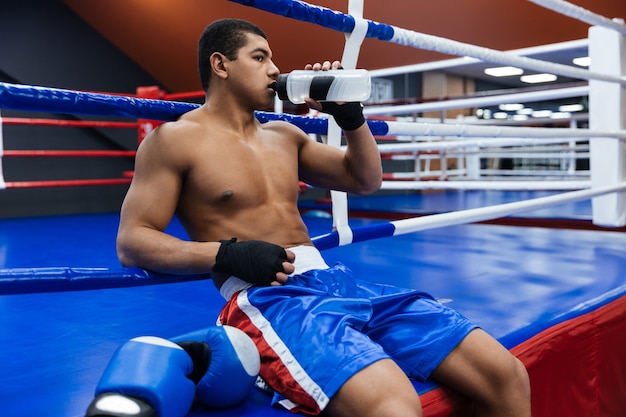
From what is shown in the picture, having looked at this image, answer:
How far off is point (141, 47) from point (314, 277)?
503 centimetres

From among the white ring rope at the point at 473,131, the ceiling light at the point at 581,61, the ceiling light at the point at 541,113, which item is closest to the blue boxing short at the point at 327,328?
the white ring rope at the point at 473,131

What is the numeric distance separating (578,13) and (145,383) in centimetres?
197

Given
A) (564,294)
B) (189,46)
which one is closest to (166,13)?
(189,46)

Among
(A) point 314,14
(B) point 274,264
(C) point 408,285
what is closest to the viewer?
(B) point 274,264

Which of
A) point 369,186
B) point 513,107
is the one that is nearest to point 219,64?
point 369,186

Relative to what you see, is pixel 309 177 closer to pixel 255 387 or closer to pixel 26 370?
pixel 255 387

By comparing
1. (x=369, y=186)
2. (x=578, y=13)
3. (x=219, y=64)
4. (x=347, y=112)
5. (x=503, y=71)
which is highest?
(x=503, y=71)

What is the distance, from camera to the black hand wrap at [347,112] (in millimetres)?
1030

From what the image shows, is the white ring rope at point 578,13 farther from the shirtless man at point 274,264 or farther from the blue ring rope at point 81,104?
the blue ring rope at point 81,104

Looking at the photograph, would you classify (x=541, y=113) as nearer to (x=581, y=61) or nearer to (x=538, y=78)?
(x=538, y=78)

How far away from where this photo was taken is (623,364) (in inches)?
57.2

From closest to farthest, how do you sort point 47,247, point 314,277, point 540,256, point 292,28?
1. point 314,277
2. point 540,256
3. point 47,247
4. point 292,28

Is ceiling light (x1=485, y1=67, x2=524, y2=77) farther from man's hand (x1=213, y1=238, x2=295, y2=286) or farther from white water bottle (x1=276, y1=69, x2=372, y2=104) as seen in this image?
man's hand (x1=213, y1=238, x2=295, y2=286)

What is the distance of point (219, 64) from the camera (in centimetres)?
109
